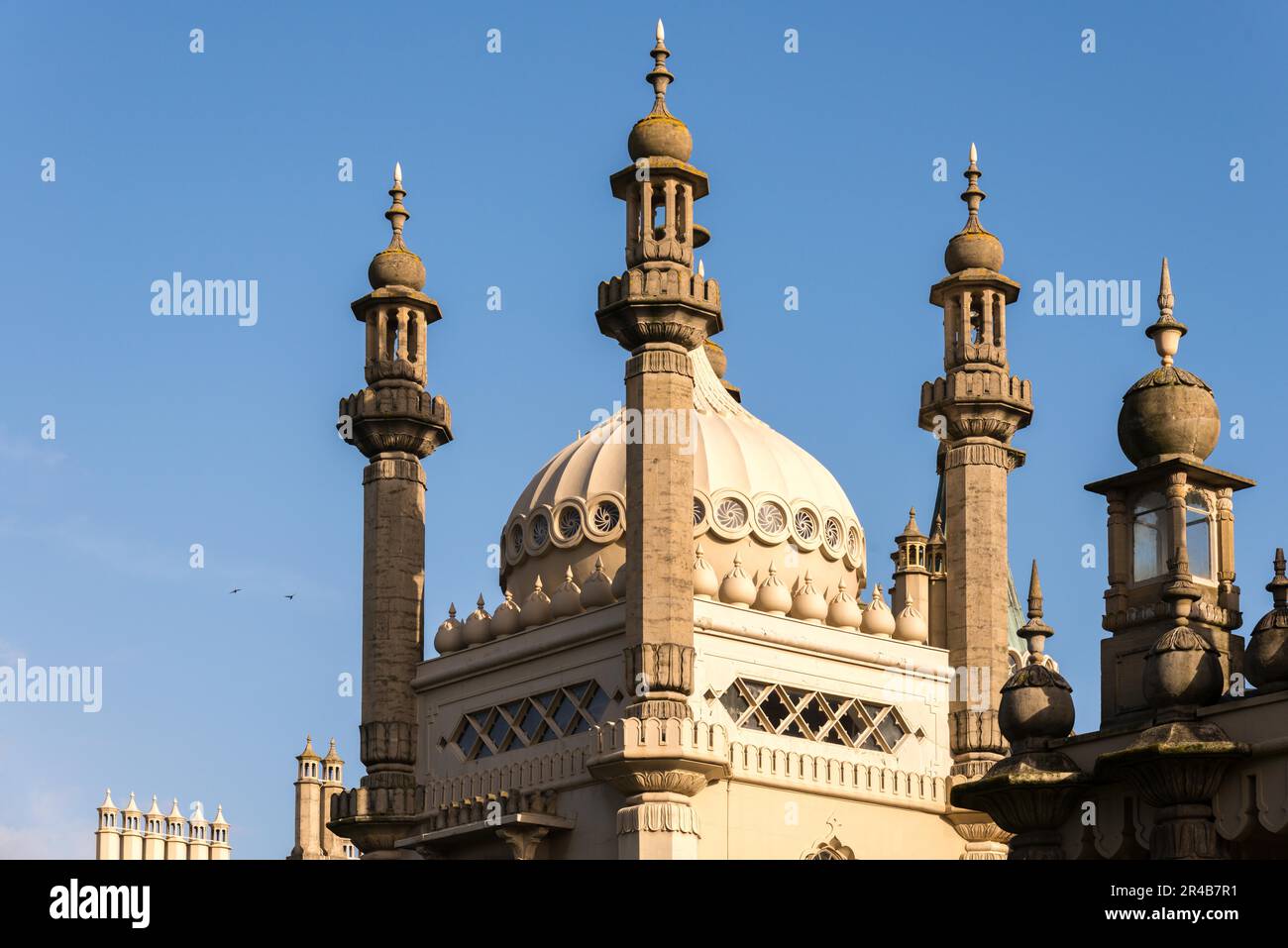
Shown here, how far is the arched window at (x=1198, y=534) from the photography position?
3120 cm

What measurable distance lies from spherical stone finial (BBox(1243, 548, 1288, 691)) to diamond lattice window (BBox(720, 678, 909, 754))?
19.1m

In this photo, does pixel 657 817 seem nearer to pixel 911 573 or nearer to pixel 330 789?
pixel 911 573

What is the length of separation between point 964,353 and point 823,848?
11.8m

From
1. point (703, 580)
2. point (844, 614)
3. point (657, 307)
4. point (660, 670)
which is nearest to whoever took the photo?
point (660, 670)

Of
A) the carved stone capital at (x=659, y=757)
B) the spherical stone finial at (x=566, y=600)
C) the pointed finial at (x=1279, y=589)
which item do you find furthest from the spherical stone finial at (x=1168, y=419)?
the spherical stone finial at (x=566, y=600)

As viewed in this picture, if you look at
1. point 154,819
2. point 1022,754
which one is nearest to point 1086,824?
point 1022,754

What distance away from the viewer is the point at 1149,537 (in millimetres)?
31500

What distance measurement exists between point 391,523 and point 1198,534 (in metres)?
24.6

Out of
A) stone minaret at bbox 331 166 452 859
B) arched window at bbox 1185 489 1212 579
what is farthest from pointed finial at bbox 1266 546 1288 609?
stone minaret at bbox 331 166 452 859

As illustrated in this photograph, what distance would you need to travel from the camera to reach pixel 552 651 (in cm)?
4784

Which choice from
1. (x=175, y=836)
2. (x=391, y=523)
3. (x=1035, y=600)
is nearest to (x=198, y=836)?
(x=175, y=836)

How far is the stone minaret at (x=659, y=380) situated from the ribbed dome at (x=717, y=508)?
2.26 meters

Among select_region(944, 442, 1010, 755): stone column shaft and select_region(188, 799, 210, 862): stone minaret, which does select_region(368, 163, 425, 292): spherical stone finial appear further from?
select_region(188, 799, 210, 862): stone minaret
